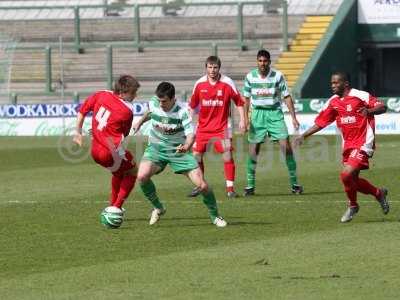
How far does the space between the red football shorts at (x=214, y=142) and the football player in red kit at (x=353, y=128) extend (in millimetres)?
4006

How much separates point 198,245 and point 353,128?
9.57 feet

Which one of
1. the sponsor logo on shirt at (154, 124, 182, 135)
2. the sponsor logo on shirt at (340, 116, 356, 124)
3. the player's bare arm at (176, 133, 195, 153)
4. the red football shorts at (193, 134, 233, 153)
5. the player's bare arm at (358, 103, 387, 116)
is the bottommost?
the red football shorts at (193, 134, 233, 153)

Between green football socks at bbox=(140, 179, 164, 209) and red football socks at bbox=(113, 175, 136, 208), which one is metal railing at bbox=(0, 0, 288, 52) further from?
red football socks at bbox=(113, 175, 136, 208)

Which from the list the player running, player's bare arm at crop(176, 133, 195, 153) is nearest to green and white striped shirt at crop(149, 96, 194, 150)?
player's bare arm at crop(176, 133, 195, 153)

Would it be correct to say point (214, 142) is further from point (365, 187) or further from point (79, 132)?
point (79, 132)

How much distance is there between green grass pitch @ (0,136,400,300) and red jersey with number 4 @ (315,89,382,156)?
0.91m

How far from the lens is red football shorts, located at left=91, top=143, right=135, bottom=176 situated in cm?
1529

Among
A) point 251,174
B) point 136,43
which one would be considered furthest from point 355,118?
point 136,43

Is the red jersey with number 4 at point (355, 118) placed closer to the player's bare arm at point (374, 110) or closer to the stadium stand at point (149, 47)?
the player's bare arm at point (374, 110)

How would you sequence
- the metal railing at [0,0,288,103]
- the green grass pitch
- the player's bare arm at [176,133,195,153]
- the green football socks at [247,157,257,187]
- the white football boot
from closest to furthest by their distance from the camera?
the green grass pitch < the player's bare arm at [176,133,195,153] < the white football boot < the green football socks at [247,157,257,187] < the metal railing at [0,0,288,103]

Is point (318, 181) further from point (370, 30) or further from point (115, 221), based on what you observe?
point (370, 30)

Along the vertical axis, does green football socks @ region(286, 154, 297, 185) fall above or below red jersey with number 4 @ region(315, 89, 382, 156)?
below

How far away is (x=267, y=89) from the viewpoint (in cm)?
1970

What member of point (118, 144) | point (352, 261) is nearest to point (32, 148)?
point (118, 144)
